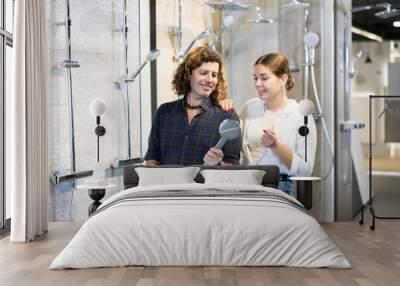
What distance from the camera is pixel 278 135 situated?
25.3 feet

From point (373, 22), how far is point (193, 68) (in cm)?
202

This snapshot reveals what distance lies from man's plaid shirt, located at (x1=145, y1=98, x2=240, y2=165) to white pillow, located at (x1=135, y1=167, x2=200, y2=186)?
1.08ft

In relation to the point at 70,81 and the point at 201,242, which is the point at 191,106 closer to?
the point at 70,81

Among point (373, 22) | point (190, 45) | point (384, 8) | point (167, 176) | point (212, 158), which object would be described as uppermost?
point (384, 8)

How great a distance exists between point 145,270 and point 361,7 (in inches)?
157

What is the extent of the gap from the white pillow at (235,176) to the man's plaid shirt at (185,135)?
393mm

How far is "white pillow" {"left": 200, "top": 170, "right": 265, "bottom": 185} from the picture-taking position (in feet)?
23.6

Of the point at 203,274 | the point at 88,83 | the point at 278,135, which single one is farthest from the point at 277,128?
the point at 203,274

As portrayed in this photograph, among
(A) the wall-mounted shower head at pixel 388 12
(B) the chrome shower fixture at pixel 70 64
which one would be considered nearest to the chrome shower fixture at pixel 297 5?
(A) the wall-mounted shower head at pixel 388 12

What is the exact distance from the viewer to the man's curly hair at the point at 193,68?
7.77 metres

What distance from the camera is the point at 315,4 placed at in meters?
7.74

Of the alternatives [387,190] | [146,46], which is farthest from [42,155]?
[387,190]

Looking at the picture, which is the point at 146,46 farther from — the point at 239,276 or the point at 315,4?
the point at 239,276

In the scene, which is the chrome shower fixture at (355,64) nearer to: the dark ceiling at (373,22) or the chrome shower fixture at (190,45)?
the dark ceiling at (373,22)
